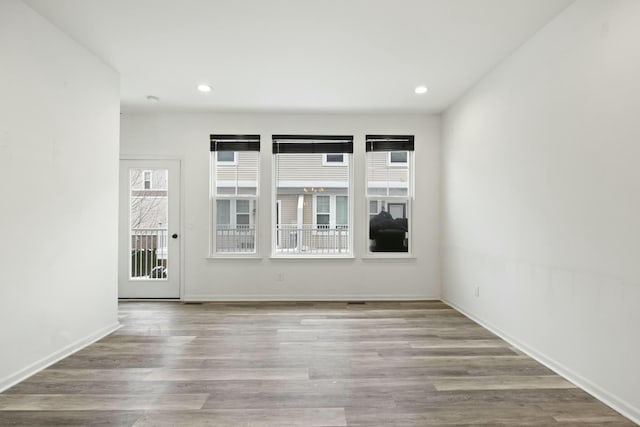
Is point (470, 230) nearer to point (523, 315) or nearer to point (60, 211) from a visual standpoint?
point (523, 315)

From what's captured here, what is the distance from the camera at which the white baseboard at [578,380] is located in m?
2.07

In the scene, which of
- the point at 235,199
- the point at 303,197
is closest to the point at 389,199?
the point at 303,197

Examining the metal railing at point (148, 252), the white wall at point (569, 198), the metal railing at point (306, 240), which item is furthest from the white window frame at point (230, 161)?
the white wall at point (569, 198)

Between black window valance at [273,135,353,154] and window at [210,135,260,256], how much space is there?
373 millimetres

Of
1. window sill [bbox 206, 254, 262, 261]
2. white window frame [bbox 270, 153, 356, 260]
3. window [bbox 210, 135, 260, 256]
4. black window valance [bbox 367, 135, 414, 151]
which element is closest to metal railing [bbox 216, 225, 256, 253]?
window [bbox 210, 135, 260, 256]

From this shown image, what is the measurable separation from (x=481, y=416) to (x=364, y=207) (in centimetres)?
333

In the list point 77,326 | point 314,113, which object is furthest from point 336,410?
point 314,113

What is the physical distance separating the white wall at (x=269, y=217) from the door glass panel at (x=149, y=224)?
308 millimetres

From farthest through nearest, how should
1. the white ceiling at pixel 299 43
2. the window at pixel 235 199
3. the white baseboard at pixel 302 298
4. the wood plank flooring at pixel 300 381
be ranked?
the window at pixel 235 199
the white baseboard at pixel 302 298
the white ceiling at pixel 299 43
the wood plank flooring at pixel 300 381

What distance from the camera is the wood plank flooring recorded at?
2.07 meters

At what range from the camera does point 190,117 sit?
16.5ft

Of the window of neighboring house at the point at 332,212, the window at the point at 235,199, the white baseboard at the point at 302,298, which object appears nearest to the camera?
the white baseboard at the point at 302,298

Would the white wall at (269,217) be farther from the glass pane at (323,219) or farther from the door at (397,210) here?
the glass pane at (323,219)

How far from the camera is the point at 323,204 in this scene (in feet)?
17.2
